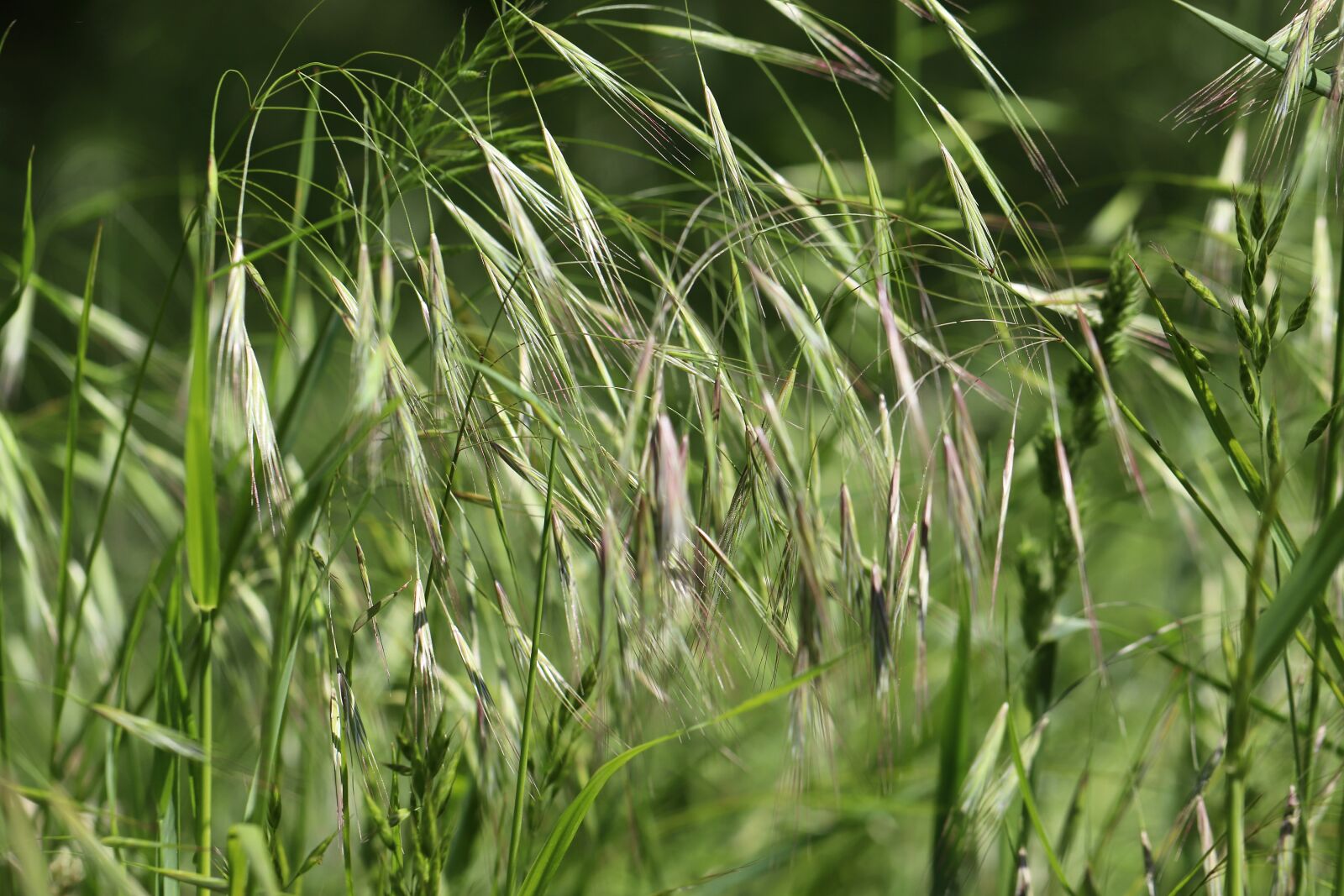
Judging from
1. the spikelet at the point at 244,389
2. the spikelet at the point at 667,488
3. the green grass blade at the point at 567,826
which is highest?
the spikelet at the point at 244,389

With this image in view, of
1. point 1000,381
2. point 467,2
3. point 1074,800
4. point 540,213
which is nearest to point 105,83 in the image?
point 467,2

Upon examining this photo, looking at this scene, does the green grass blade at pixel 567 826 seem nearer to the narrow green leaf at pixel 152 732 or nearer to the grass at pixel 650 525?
the grass at pixel 650 525

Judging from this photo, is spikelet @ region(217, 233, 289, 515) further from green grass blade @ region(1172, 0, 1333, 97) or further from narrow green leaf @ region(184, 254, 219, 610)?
green grass blade @ region(1172, 0, 1333, 97)

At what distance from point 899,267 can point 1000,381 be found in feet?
3.85

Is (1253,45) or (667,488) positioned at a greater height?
(1253,45)

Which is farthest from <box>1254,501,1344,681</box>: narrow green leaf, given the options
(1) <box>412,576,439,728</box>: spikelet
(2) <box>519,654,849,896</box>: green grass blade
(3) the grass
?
(1) <box>412,576,439,728</box>: spikelet

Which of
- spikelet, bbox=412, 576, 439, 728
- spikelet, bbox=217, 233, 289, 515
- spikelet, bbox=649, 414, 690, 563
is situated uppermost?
spikelet, bbox=217, 233, 289, 515

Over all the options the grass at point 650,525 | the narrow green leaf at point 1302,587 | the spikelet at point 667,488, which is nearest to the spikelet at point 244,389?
the grass at point 650,525

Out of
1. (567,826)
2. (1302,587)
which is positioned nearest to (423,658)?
(567,826)

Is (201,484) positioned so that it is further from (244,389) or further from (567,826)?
(567,826)

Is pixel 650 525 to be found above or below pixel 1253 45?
below

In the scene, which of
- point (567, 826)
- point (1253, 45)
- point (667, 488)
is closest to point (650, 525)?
point (667, 488)

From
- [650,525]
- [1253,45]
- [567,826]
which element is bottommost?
[567,826]

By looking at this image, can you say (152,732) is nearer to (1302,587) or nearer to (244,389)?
(244,389)
